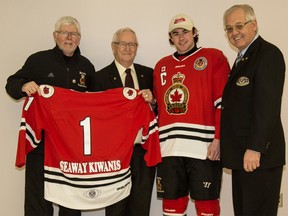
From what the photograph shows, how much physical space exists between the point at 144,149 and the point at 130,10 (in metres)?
1.33

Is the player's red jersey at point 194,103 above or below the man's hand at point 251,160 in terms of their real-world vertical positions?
above

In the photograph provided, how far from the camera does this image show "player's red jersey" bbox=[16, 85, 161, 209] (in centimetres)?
200

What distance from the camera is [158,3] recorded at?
2.77 metres

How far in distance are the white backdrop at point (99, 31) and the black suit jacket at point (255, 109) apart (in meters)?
1.12

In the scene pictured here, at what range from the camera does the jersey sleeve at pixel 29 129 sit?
197 centimetres

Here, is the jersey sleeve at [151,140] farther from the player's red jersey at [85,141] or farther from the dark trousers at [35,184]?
the dark trousers at [35,184]

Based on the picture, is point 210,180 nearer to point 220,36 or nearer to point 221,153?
point 221,153

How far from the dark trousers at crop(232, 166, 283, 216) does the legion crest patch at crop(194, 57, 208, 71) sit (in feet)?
2.43

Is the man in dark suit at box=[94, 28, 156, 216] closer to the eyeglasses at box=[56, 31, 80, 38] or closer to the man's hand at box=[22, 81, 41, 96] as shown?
the eyeglasses at box=[56, 31, 80, 38]

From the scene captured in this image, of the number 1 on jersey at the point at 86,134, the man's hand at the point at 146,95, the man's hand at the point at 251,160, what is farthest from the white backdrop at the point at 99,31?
the man's hand at the point at 251,160

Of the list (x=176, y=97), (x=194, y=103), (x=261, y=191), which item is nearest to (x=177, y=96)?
(x=176, y=97)

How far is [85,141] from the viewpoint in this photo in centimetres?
201

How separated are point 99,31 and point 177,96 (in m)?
1.15

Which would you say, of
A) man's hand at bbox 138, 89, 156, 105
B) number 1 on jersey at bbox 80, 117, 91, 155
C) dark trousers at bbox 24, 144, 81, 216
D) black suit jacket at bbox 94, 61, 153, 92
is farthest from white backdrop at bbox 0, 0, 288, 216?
number 1 on jersey at bbox 80, 117, 91, 155
